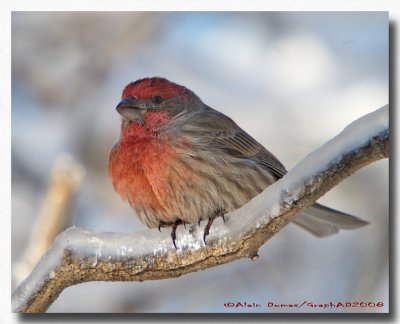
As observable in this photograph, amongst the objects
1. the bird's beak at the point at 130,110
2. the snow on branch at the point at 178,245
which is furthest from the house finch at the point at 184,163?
the snow on branch at the point at 178,245

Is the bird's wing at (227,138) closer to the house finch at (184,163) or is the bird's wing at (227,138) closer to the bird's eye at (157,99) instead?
the house finch at (184,163)

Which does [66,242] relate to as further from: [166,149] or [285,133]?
[285,133]

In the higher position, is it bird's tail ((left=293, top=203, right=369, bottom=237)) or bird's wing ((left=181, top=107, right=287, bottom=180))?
bird's wing ((left=181, top=107, right=287, bottom=180))

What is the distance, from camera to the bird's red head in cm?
381

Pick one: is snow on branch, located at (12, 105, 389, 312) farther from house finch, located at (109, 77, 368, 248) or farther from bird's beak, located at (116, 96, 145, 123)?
bird's beak, located at (116, 96, 145, 123)

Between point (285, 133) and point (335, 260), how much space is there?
2.38 feet

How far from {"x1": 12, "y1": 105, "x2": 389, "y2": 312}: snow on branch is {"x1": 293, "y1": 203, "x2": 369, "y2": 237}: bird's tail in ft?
2.23

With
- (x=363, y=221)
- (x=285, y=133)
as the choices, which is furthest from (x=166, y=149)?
(x=363, y=221)

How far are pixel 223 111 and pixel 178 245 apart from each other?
98 centimetres

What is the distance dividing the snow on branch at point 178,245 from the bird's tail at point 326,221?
68cm

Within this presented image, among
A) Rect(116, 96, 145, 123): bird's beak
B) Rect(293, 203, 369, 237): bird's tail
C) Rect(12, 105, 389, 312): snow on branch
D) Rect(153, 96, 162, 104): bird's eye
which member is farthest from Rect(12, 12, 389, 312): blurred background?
Rect(12, 105, 389, 312): snow on branch

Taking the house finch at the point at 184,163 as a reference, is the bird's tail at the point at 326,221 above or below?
below

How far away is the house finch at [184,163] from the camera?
3510 mm
